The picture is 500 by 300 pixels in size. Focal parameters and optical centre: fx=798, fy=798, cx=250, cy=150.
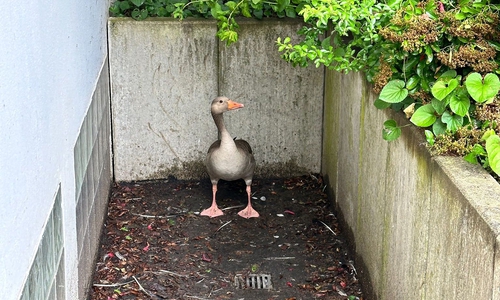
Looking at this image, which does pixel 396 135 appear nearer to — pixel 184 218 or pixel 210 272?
pixel 210 272

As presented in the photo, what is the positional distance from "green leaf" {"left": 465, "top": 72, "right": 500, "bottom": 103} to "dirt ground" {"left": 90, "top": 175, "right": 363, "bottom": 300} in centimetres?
217

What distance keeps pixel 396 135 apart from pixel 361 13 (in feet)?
2.58

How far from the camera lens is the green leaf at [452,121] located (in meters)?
4.16

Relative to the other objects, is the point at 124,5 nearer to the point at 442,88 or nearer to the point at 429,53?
the point at 429,53

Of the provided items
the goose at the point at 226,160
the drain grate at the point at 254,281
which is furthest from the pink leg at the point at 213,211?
the drain grate at the point at 254,281

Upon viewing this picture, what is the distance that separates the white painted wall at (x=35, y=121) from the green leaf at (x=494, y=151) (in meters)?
2.07

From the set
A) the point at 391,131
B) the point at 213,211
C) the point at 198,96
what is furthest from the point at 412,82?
the point at 198,96

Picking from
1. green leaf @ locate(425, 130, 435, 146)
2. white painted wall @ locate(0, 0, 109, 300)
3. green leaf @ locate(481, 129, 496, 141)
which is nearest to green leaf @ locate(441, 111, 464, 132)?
green leaf @ locate(425, 130, 435, 146)

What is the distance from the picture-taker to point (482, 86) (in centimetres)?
404

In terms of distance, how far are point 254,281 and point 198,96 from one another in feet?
8.01

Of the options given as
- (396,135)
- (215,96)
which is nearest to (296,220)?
(215,96)

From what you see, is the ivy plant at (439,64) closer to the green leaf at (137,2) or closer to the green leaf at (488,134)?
the green leaf at (488,134)

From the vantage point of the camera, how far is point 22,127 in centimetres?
324

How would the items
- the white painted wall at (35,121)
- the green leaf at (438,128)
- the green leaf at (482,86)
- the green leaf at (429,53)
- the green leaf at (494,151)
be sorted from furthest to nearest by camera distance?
the green leaf at (429,53)
the green leaf at (438,128)
the green leaf at (482,86)
the green leaf at (494,151)
the white painted wall at (35,121)
